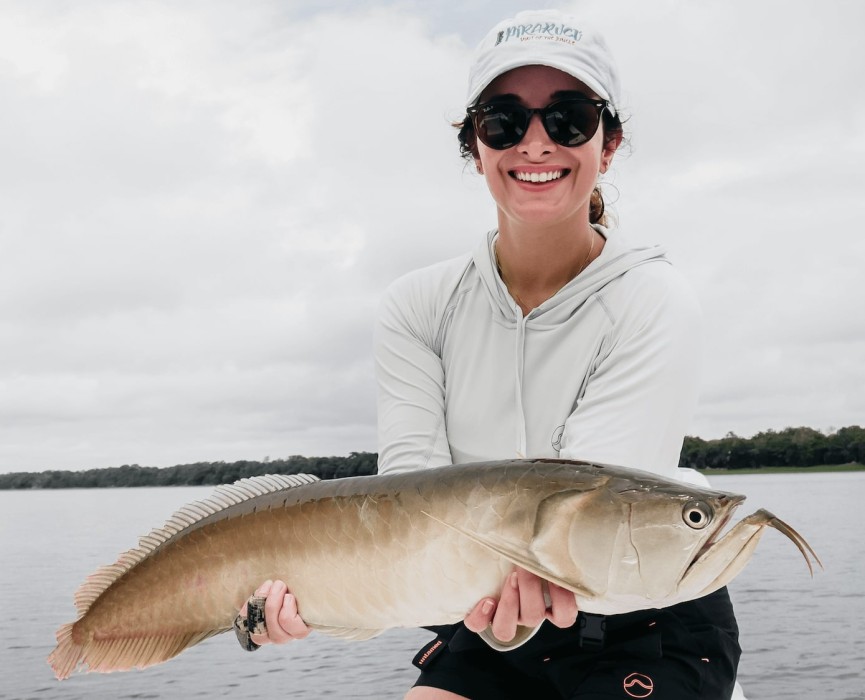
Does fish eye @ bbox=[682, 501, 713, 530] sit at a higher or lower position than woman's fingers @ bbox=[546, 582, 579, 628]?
higher

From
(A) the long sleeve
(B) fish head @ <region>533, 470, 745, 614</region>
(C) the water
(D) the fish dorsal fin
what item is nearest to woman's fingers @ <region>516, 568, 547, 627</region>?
(B) fish head @ <region>533, 470, 745, 614</region>

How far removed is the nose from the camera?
3.41 m

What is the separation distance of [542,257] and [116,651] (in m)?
Result: 2.42

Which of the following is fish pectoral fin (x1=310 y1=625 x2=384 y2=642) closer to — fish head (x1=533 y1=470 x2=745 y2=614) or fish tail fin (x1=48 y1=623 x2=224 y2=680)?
fish tail fin (x1=48 y1=623 x2=224 y2=680)

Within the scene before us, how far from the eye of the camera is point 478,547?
287cm

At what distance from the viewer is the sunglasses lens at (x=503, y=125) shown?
345 cm

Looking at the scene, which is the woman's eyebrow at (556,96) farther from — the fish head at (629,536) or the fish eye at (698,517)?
the fish eye at (698,517)

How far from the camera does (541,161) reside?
343 centimetres

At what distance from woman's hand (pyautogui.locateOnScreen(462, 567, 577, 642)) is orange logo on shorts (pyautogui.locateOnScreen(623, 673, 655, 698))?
1.77ft

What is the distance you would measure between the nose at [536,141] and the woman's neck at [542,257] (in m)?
0.30

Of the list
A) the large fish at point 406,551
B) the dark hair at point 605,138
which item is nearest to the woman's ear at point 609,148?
the dark hair at point 605,138

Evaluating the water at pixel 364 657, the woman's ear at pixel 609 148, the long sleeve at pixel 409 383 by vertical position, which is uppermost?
the woman's ear at pixel 609 148

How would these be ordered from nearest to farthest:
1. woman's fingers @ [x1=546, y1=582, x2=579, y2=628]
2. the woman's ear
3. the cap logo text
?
woman's fingers @ [x1=546, y1=582, x2=579, y2=628] < the cap logo text < the woman's ear

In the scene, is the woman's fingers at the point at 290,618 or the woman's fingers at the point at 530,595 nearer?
the woman's fingers at the point at 530,595
